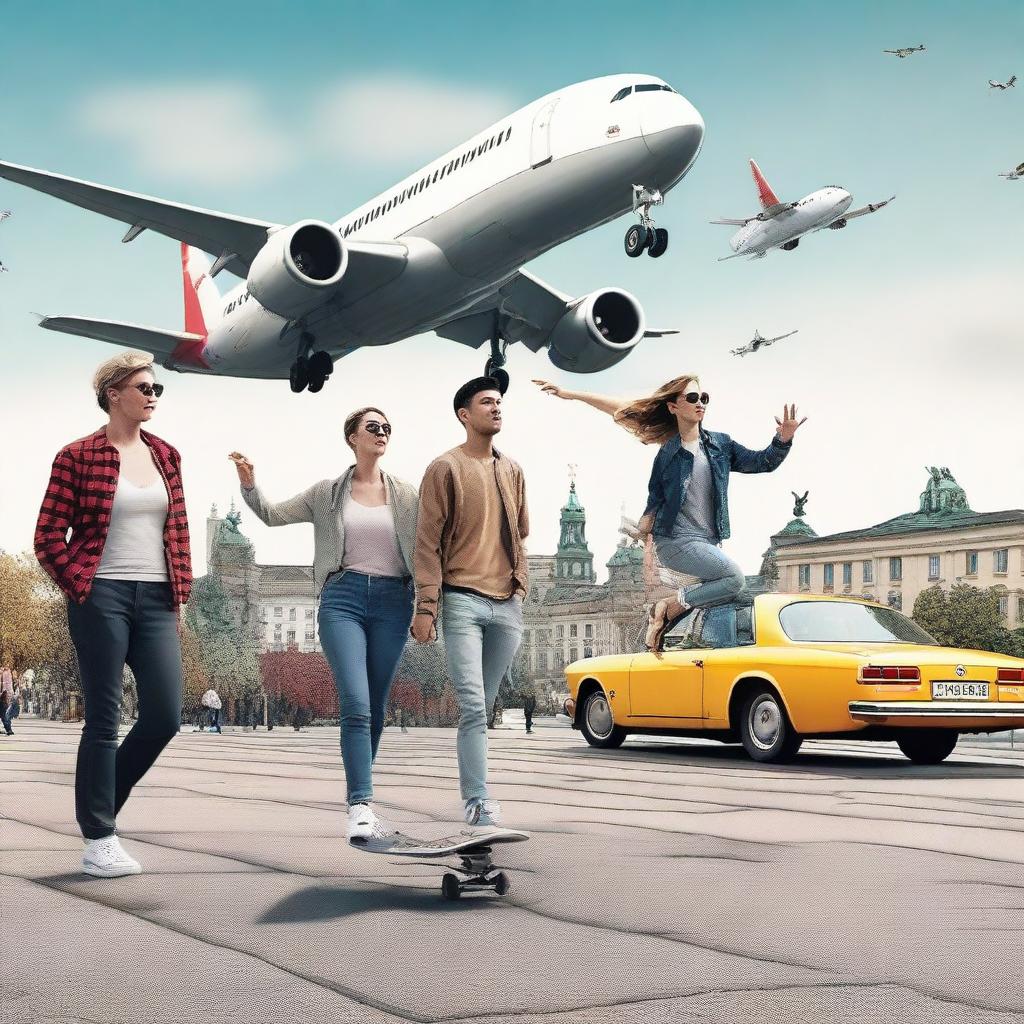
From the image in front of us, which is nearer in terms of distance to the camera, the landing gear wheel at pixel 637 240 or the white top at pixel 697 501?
the white top at pixel 697 501

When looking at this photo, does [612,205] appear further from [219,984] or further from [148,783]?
[219,984]

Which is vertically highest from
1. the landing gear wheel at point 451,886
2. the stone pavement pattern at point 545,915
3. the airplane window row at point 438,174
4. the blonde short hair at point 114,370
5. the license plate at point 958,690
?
the airplane window row at point 438,174

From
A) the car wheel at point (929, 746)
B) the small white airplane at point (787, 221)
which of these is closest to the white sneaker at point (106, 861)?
the car wheel at point (929, 746)

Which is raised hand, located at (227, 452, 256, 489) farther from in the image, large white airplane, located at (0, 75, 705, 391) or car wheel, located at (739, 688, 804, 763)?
large white airplane, located at (0, 75, 705, 391)

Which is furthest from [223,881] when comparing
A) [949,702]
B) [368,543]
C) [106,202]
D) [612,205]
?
[106,202]

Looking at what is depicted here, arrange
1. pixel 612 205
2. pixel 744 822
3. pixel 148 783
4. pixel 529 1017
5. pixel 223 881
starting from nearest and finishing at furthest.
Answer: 1. pixel 529 1017
2. pixel 223 881
3. pixel 744 822
4. pixel 148 783
5. pixel 612 205

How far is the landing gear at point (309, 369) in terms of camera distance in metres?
24.4

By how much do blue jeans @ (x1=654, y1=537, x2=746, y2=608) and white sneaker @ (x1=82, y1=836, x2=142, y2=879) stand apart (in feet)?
16.2

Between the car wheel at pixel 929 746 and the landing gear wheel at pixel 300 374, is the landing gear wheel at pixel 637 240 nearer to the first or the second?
the landing gear wheel at pixel 300 374

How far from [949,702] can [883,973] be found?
21.7 feet

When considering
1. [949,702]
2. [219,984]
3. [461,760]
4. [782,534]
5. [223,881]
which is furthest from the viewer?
[782,534]

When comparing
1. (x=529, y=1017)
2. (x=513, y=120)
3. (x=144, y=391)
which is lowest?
(x=529, y=1017)

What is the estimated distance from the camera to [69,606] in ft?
17.4

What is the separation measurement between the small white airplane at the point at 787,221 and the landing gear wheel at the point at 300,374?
1601 inches
